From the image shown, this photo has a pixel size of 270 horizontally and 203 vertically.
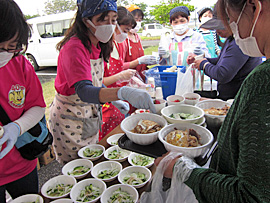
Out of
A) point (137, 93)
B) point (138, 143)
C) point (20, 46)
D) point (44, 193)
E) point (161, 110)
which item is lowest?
point (44, 193)

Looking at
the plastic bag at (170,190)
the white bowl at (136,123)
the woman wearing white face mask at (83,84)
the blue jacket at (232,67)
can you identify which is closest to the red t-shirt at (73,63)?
the woman wearing white face mask at (83,84)

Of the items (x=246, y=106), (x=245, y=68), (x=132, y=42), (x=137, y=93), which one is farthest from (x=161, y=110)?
(x=132, y=42)

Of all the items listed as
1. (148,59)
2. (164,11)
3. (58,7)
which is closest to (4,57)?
(148,59)

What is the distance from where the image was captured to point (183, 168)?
90cm

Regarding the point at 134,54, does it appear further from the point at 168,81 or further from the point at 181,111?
the point at 181,111

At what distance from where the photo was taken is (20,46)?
117 centimetres

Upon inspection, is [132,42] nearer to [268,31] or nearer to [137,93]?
[137,93]

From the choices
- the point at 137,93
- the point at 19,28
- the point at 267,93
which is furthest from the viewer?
the point at 137,93

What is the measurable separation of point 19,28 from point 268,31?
123 centimetres

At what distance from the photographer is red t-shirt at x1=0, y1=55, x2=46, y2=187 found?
4.14 ft

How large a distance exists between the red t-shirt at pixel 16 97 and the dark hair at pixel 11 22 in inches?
10.0

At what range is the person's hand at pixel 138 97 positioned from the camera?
1.33 m

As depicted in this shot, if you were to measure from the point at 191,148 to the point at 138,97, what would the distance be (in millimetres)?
520

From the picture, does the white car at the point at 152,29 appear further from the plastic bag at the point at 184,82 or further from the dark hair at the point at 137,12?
the plastic bag at the point at 184,82
